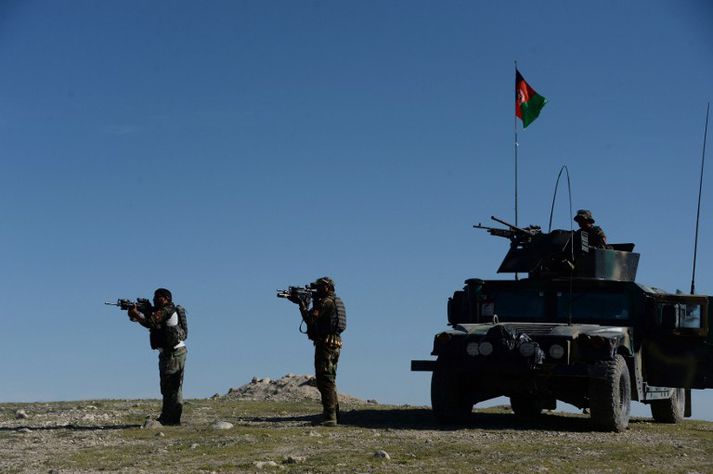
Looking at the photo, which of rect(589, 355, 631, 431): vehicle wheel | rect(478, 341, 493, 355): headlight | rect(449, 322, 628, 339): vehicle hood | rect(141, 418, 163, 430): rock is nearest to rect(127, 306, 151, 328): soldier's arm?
rect(141, 418, 163, 430): rock

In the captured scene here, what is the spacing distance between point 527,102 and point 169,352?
10.3 m

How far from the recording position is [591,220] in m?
17.3

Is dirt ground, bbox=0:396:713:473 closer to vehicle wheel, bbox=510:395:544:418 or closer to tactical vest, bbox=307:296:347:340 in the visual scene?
vehicle wheel, bbox=510:395:544:418

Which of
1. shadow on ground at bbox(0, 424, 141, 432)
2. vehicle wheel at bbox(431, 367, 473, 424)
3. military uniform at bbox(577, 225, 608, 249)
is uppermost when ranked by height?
military uniform at bbox(577, 225, 608, 249)

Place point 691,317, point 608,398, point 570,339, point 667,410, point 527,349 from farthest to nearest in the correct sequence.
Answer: point 667,410 → point 691,317 → point 570,339 → point 527,349 → point 608,398

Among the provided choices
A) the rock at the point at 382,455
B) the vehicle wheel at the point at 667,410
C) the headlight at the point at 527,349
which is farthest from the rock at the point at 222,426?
the vehicle wheel at the point at 667,410

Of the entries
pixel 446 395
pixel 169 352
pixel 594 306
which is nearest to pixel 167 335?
pixel 169 352

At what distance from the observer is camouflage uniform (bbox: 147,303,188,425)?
14.0m

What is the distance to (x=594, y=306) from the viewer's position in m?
15.5

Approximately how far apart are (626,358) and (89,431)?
23.5ft

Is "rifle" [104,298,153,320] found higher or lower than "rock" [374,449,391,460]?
higher

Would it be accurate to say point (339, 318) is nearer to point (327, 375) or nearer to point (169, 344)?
point (327, 375)

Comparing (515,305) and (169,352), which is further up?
(515,305)

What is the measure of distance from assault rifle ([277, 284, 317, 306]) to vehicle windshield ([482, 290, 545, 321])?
318 centimetres
